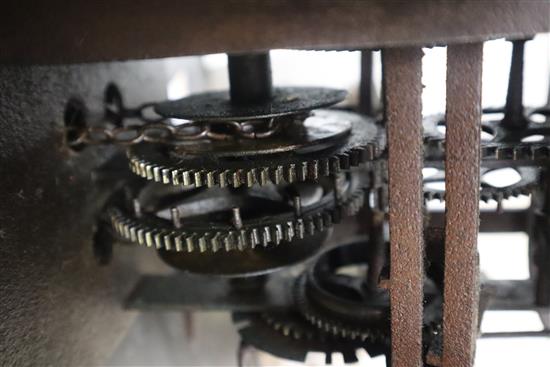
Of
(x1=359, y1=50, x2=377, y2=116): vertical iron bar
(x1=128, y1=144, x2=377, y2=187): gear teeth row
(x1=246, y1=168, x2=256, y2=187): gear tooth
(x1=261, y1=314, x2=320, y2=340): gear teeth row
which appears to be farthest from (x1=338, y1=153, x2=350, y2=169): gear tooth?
(x1=359, y1=50, x2=377, y2=116): vertical iron bar

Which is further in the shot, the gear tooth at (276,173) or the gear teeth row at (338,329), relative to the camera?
the gear teeth row at (338,329)

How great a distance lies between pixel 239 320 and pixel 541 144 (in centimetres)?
54

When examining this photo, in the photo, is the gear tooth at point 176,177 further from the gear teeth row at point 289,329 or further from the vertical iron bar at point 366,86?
the vertical iron bar at point 366,86

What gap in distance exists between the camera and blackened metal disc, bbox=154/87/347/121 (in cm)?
75

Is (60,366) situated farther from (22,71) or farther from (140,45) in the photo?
(140,45)

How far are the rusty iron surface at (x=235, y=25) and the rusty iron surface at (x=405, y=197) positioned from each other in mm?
38

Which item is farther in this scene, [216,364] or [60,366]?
[216,364]

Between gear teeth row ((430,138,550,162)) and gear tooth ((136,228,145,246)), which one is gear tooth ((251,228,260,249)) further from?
gear teeth row ((430,138,550,162))

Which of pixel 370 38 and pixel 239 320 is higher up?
pixel 370 38

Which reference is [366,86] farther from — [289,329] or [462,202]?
[462,202]

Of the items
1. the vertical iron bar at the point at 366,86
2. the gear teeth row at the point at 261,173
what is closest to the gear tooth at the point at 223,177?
the gear teeth row at the point at 261,173

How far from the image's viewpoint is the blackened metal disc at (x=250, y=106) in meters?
0.75

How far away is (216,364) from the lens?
4.56 feet

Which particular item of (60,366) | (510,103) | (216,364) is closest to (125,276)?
(60,366)
